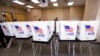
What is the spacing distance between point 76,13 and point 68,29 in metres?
12.4

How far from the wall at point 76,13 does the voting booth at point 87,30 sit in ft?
39.4

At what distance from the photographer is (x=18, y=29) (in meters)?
3.10

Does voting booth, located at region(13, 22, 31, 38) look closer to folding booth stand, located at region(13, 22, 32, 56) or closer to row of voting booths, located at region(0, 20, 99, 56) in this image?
folding booth stand, located at region(13, 22, 32, 56)

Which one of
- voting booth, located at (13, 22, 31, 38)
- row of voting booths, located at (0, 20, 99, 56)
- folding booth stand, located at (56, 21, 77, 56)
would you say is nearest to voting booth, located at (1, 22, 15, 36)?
voting booth, located at (13, 22, 31, 38)

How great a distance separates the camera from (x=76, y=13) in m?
14.4

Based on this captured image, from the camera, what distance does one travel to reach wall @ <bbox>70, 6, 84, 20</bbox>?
14386 millimetres

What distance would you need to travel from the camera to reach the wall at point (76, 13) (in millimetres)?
14386

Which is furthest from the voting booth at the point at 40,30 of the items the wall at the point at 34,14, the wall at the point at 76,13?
the wall at the point at 34,14

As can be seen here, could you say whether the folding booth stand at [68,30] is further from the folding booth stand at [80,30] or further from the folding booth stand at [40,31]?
the folding booth stand at [40,31]

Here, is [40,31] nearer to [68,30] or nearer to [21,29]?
[68,30]

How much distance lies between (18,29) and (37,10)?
14301 millimetres

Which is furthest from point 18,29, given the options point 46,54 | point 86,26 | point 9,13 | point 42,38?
point 9,13

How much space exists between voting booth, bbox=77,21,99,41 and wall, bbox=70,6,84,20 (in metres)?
12.0

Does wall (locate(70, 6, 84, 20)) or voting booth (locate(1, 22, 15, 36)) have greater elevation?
wall (locate(70, 6, 84, 20))
